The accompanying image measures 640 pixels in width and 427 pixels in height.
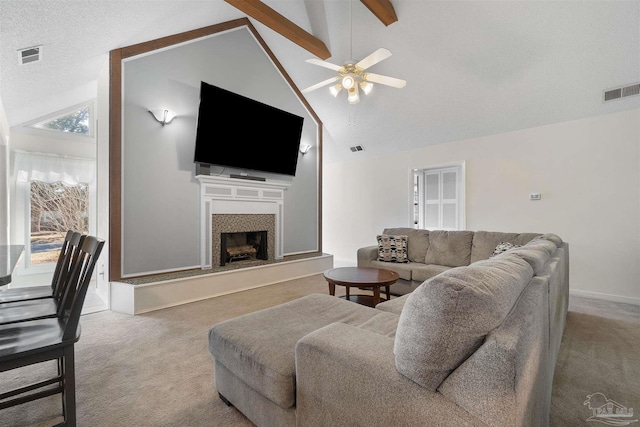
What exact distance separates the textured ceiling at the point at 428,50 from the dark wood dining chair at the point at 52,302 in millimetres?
1844

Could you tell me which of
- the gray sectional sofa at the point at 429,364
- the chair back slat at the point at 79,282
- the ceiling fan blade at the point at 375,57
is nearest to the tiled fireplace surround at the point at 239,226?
the chair back slat at the point at 79,282

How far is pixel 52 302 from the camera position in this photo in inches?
68.2

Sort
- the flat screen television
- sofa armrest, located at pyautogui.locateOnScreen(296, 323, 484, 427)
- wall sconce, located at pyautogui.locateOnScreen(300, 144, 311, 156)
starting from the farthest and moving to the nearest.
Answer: wall sconce, located at pyautogui.locateOnScreen(300, 144, 311, 156)
the flat screen television
sofa armrest, located at pyautogui.locateOnScreen(296, 323, 484, 427)

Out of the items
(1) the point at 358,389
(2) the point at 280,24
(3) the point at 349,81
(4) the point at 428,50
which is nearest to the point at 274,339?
(1) the point at 358,389

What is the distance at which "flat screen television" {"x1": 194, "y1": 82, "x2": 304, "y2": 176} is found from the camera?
383 cm

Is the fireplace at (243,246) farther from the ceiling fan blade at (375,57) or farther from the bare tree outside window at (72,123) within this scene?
the bare tree outside window at (72,123)

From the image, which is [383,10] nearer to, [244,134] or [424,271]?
[244,134]

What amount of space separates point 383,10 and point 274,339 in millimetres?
3793

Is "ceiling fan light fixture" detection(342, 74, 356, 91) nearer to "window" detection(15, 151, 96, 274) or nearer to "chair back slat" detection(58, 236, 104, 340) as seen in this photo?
"chair back slat" detection(58, 236, 104, 340)

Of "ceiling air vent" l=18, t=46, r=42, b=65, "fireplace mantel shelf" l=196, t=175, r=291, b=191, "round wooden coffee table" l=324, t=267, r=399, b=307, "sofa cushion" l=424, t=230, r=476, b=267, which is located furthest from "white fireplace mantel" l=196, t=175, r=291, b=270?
"sofa cushion" l=424, t=230, r=476, b=267

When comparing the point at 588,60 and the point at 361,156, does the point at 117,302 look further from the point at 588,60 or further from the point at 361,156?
the point at 588,60

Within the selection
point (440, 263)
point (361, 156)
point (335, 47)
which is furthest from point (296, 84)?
point (440, 263)

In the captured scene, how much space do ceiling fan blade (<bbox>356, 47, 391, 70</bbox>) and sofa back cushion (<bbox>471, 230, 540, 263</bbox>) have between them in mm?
2439

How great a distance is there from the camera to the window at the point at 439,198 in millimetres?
4910
